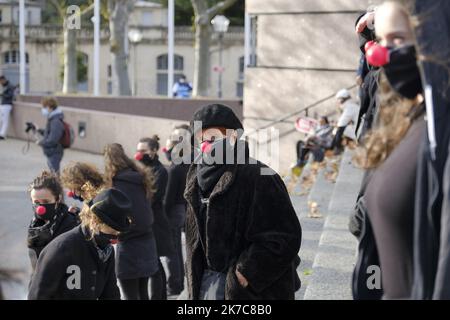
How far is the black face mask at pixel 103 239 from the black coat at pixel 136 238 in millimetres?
2127

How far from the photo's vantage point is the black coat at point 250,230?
14.8 feet

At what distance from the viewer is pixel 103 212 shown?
17.8 feet

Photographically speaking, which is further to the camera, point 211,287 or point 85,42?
point 85,42

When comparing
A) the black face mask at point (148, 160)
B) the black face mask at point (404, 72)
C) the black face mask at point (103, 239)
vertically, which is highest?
the black face mask at point (404, 72)

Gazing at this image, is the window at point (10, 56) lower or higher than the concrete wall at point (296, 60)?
higher

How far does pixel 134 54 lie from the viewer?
2640 inches

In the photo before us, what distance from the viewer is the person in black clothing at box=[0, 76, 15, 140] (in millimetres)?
25344

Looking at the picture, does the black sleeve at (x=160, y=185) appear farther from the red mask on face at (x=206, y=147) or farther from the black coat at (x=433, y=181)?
the black coat at (x=433, y=181)

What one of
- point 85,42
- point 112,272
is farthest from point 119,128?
point 85,42

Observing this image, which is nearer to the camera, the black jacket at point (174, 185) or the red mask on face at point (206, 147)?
the red mask on face at point (206, 147)

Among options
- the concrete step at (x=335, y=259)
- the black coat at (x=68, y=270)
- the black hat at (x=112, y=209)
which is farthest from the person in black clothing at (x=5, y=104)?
the black coat at (x=68, y=270)

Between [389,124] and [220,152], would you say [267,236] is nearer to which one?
[220,152]

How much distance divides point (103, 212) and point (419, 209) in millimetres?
3130
